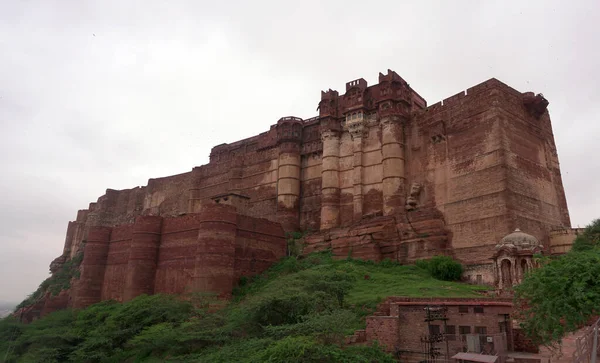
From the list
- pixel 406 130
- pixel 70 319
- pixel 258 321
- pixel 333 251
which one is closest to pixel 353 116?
pixel 406 130

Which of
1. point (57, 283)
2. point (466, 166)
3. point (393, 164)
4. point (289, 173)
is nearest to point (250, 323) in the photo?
point (466, 166)

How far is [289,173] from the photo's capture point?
3756cm

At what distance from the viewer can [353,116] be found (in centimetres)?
3444

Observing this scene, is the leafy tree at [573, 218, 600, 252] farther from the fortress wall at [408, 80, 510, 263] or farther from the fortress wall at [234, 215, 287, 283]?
the fortress wall at [234, 215, 287, 283]

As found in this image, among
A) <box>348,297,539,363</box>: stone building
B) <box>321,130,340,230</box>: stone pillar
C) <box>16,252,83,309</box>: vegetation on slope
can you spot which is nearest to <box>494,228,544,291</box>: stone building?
<box>348,297,539,363</box>: stone building

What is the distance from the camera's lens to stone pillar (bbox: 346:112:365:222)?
32562 millimetres

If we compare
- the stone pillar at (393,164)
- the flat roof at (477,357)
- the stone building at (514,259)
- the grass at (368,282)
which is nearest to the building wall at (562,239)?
the grass at (368,282)

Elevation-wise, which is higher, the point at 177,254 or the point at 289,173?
the point at 289,173

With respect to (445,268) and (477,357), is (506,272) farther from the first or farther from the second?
(477,357)

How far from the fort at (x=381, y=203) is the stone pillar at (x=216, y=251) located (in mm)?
58

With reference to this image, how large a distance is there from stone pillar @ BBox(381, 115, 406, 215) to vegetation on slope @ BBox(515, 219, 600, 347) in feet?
60.8

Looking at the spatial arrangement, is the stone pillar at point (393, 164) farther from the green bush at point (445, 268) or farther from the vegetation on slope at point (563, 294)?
the vegetation on slope at point (563, 294)

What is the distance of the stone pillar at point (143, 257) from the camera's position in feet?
94.9

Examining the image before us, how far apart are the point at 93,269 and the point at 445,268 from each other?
22.8 m
